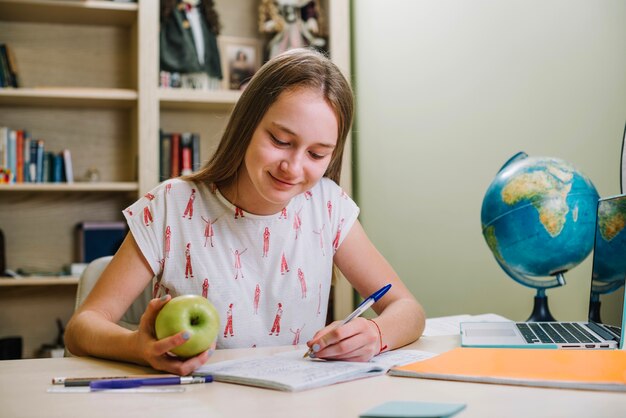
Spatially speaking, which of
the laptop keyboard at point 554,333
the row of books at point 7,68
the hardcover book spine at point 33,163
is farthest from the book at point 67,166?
the laptop keyboard at point 554,333

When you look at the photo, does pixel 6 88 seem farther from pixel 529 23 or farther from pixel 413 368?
pixel 413 368

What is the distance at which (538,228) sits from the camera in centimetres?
149

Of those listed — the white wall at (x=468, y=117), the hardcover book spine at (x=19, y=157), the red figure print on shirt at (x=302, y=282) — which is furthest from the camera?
the hardcover book spine at (x=19, y=157)

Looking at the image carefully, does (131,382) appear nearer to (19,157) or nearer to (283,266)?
(283,266)

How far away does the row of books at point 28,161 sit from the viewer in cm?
311

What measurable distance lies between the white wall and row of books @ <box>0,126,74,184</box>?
1.34 m

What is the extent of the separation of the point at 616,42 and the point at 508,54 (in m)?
0.46

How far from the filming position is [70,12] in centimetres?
319

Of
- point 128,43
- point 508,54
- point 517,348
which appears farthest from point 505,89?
point 128,43

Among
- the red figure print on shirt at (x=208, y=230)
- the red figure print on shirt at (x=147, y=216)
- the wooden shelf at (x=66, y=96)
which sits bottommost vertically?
the red figure print on shirt at (x=208, y=230)

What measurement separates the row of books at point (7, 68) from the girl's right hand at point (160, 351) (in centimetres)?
247

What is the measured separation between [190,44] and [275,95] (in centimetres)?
207

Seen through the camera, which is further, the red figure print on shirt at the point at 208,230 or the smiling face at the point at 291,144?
the red figure print on shirt at the point at 208,230

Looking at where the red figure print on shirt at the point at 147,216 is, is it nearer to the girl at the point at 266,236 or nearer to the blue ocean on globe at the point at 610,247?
the girl at the point at 266,236
